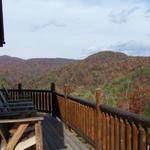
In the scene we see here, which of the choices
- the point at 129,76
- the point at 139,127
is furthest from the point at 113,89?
the point at 139,127

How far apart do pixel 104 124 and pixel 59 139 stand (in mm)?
3860

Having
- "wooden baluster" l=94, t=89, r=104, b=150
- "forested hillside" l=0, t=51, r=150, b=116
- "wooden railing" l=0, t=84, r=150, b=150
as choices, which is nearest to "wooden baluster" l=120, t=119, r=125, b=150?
"wooden railing" l=0, t=84, r=150, b=150

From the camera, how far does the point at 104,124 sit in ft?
28.2

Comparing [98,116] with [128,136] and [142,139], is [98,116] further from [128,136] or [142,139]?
[142,139]

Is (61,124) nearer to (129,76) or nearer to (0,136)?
(0,136)

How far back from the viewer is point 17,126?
23.8 ft

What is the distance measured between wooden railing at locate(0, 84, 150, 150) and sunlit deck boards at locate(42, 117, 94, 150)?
0.86 ft

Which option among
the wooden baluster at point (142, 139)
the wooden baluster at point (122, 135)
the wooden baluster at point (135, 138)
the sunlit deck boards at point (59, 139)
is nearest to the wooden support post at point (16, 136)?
the wooden baluster at point (122, 135)

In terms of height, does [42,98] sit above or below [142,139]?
below

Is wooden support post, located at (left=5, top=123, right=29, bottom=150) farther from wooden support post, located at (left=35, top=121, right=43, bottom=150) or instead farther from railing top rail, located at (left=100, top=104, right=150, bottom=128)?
railing top rail, located at (left=100, top=104, right=150, bottom=128)

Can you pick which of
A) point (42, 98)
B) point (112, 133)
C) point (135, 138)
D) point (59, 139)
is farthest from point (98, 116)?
point (42, 98)

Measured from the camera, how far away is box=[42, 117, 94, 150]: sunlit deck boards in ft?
36.4

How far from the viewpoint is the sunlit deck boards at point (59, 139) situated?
1109 cm

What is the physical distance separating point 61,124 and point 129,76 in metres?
17.0
